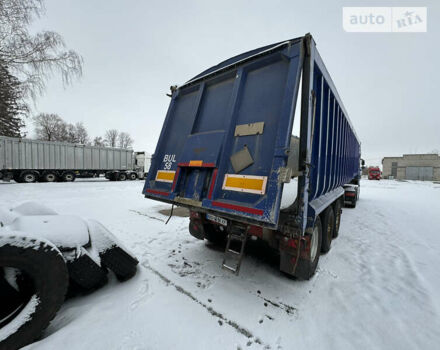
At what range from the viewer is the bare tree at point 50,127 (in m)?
37.1

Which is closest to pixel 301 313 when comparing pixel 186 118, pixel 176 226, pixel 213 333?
pixel 213 333

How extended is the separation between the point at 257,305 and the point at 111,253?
188cm

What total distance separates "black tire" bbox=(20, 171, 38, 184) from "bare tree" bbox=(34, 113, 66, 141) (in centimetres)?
2902

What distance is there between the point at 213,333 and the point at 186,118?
2.96 m

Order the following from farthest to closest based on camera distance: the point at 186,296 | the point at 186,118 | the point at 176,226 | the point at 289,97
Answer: the point at 176,226 < the point at 186,118 < the point at 186,296 < the point at 289,97

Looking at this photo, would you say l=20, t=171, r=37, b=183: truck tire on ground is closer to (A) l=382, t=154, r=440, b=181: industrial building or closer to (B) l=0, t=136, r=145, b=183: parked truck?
(B) l=0, t=136, r=145, b=183: parked truck

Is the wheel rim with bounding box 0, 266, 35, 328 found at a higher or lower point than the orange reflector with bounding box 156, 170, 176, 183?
lower

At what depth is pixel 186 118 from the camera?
332cm

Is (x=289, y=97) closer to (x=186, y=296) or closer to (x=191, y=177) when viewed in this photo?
(x=191, y=177)

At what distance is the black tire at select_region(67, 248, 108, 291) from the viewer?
6.46ft

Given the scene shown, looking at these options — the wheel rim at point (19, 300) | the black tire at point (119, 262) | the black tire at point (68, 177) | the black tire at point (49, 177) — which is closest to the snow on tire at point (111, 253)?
the black tire at point (119, 262)

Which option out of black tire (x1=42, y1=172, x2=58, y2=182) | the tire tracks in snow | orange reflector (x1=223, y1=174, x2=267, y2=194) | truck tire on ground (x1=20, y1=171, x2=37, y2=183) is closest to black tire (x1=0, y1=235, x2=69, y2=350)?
the tire tracks in snow

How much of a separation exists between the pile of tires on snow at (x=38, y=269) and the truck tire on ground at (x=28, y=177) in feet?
56.9

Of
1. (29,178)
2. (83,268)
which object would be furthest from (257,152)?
(29,178)
